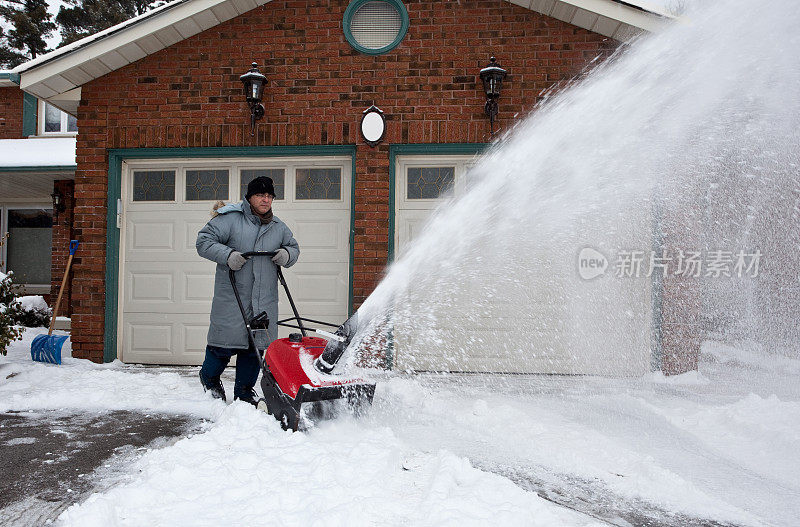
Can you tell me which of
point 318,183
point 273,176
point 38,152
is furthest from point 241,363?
point 38,152

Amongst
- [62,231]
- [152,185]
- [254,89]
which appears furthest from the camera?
[62,231]

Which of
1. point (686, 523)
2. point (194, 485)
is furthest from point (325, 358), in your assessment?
point (686, 523)

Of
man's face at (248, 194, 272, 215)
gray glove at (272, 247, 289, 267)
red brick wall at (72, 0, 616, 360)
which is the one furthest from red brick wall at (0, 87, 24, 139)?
gray glove at (272, 247, 289, 267)

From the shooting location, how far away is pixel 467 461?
307cm

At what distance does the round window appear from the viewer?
6.64 meters

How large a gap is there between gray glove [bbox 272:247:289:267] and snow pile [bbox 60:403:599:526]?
50.2 inches

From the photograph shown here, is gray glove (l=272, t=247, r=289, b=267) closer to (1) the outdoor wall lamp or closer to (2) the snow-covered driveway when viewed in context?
(2) the snow-covered driveway

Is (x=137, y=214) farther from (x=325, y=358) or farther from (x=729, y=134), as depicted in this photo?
(x=729, y=134)

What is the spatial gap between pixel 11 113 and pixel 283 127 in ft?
32.6

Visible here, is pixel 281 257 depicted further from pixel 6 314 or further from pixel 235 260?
pixel 6 314

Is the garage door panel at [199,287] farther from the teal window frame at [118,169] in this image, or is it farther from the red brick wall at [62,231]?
the red brick wall at [62,231]

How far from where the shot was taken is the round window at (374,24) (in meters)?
6.64

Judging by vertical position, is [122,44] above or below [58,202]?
above

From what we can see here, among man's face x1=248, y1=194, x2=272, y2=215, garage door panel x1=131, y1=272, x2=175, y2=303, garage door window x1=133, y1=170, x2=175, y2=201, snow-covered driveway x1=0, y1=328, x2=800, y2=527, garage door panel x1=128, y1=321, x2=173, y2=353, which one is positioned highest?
garage door window x1=133, y1=170, x2=175, y2=201
